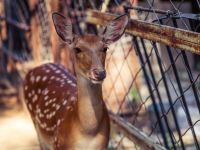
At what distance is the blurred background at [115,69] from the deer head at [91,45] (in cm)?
16

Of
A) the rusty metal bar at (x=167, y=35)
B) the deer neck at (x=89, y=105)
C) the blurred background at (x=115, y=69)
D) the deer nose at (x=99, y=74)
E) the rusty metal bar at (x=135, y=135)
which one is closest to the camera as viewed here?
the rusty metal bar at (x=167, y=35)

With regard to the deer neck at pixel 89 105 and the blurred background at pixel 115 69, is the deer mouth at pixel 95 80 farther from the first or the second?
the blurred background at pixel 115 69

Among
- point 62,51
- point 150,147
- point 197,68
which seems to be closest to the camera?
point 150,147

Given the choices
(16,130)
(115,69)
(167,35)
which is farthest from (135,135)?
(16,130)

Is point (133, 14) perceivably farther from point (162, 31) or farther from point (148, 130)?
point (162, 31)

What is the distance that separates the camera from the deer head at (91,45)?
357 cm

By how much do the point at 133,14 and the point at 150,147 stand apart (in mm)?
2198

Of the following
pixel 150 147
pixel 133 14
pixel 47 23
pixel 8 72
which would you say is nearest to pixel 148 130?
pixel 133 14

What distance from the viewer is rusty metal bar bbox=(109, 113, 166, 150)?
400 centimetres

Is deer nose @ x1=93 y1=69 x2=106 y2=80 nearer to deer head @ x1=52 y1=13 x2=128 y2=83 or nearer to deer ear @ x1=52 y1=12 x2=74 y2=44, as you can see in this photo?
deer head @ x1=52 y1=13 x2=128 y2=83

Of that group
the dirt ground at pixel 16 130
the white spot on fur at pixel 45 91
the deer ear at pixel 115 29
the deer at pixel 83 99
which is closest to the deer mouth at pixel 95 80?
the deer at pixel 83 99

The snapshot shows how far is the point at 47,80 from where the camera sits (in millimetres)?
A: 4809

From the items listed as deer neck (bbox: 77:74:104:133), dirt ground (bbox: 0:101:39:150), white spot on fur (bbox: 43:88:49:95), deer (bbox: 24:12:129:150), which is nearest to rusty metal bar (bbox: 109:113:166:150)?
deer (bbox: 24:12:129:150)

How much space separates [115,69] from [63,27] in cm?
260
